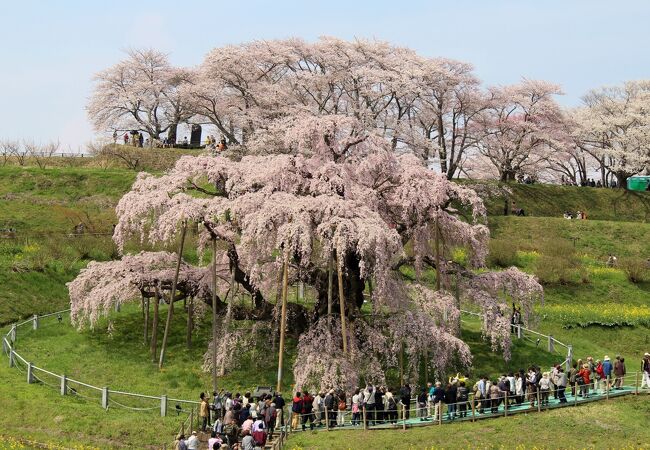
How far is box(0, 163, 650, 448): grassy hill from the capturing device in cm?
3428

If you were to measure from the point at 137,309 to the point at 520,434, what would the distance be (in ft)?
80.3

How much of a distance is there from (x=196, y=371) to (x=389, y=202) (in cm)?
1145

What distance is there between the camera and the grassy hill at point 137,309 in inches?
1350

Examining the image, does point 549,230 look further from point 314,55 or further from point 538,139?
point 314,55

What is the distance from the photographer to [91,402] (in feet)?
118

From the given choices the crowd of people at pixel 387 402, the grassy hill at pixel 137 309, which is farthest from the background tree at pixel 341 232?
the crowd of people at pixel 387 402

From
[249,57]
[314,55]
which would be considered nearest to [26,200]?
[249,57]

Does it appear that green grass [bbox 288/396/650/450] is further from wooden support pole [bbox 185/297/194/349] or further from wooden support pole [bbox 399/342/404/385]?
wooden support pole [bbox 185/297/194/349]

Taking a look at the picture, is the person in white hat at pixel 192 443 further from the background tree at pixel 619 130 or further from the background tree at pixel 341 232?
the background tree at pixel 619 130

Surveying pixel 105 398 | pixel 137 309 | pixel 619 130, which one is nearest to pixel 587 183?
pixel 619 130

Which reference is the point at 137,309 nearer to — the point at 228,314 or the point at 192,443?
the point at 228,314

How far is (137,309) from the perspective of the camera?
4950 cm

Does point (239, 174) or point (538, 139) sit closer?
point (239, 174)

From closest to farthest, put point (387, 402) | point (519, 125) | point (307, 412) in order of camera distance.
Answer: point (307, 412) → point (387, 402) → point (519, 125)
